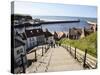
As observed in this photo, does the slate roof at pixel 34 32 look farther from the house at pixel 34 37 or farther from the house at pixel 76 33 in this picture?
the house at pixel 76 33

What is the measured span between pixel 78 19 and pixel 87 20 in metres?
0.13

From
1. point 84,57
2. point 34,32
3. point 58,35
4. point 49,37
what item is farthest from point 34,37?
point 84,57

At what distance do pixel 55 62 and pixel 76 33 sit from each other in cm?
43

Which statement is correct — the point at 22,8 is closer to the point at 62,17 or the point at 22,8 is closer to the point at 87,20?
the point at 62,17

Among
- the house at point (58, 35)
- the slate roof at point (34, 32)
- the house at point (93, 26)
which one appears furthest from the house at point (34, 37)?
the house at point (93, 26)

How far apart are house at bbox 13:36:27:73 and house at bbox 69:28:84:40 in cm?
59

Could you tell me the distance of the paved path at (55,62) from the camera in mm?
2197

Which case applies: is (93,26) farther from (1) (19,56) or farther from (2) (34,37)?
(1) (19,56)

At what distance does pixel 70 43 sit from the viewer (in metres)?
2.38

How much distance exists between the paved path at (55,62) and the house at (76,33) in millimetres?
193

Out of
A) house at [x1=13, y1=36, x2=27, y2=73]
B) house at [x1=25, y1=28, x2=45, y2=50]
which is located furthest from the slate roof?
house at [x1=13, y1=36, x2=27, y2=73]

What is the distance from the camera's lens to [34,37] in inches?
86.4

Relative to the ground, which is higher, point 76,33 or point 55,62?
point 76,33

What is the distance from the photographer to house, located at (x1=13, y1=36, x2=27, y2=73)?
207cm
